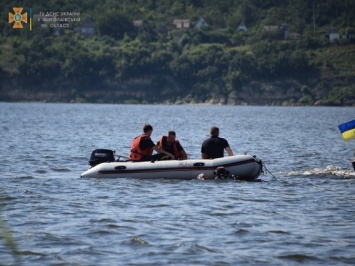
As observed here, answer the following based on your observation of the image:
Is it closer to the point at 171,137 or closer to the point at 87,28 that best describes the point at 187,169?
the point at 171,137

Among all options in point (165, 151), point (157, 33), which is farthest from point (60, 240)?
point (157, 33)

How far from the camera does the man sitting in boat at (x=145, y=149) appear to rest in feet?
70.7

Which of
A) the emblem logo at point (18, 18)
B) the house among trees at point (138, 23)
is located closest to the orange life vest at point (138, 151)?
the emblem logo at point (18, 18)

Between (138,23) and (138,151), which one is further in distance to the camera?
(138,23)

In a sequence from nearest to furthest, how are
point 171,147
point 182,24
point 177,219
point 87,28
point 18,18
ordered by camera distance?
point 177,219
point 171,147
point 18,18
point 87,28
point 182,24

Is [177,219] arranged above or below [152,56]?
below

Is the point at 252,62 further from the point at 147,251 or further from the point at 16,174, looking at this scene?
the point at 147,251

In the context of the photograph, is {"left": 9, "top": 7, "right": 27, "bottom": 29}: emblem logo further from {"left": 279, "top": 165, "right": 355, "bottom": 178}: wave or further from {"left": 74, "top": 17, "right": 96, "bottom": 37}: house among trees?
{"left": 279, "top": 165, "right": 355, "bottom": 178}: wave

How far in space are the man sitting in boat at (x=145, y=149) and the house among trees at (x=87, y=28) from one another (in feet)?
515

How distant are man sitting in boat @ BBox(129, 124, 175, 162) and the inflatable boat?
0.83 ft

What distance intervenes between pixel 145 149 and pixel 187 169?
113cm

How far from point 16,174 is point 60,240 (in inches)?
405

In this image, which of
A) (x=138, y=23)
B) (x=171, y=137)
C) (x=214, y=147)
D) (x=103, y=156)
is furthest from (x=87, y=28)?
(x=171, y=137)

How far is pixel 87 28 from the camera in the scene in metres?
179
